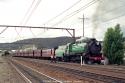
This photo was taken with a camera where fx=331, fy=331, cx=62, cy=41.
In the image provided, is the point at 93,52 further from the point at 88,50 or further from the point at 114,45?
the point at 114,45

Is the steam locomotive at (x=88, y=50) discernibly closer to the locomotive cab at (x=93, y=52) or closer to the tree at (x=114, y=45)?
the locomotive cab at (x=93, y=52)

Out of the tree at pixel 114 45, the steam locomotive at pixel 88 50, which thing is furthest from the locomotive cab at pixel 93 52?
the tree at pixel 114 45

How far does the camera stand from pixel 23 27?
56.0 metres

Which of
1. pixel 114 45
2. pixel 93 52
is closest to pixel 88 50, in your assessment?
pixel 93 52

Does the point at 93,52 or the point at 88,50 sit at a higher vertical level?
the point at 88,50

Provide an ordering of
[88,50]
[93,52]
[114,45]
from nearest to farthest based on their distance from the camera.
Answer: [88,50], [93,52], [114,45]

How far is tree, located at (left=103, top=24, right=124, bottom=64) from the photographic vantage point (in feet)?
186

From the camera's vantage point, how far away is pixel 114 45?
57844mm

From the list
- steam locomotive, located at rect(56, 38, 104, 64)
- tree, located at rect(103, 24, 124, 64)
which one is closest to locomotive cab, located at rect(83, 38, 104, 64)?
steam locomotive, located at rect(56, 38, 104, 64)

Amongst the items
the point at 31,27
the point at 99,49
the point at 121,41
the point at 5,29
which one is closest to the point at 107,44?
the point at 121,41

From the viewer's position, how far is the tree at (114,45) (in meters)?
56.6

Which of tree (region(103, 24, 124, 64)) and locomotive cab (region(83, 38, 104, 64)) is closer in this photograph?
locomotive cab (region(83, 38, 104, 64))

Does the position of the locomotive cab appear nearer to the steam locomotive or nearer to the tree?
the steam locomotive

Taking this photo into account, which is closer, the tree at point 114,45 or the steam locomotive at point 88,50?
the steam locomotive at point 88,50
